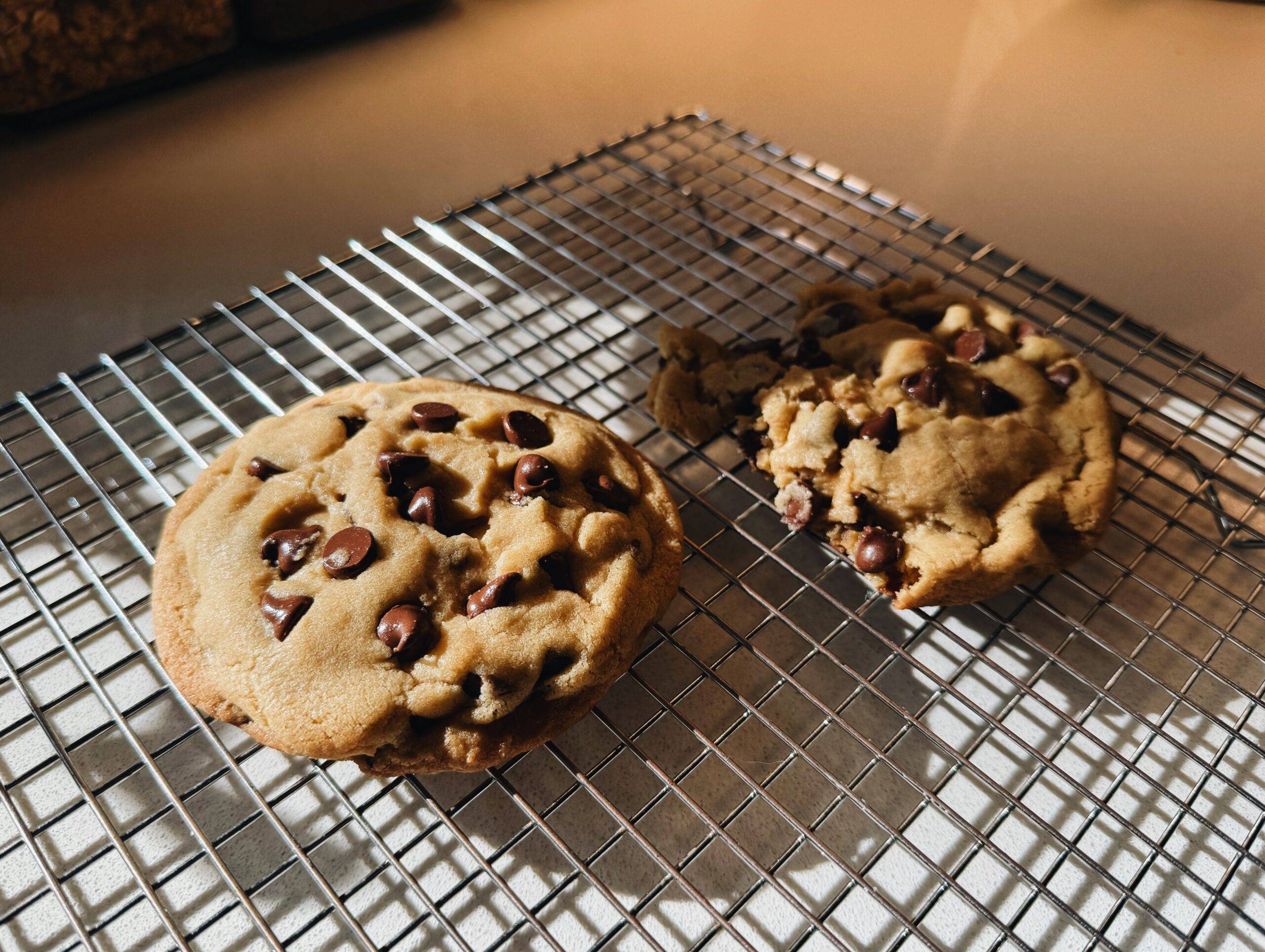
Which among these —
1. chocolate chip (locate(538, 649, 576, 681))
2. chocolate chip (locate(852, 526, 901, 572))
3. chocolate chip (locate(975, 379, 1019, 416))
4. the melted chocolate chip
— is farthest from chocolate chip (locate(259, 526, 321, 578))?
chocolate chip (locate(975, 379, 1019, 416))

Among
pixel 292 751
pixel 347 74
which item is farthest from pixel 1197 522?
pixel 347 74

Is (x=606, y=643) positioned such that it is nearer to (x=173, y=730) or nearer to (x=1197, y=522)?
(x=173, y=730)

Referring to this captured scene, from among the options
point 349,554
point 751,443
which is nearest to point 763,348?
point 751,443

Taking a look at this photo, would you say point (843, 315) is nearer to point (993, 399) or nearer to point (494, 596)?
point (993, 399)

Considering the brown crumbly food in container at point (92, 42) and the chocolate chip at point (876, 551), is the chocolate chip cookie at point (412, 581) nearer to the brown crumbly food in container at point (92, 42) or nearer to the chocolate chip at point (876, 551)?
the chocolate chip at point (876, 551)

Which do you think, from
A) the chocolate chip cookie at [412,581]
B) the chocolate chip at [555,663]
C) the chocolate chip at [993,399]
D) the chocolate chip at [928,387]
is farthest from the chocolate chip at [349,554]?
the chocolate chip at [993,399]

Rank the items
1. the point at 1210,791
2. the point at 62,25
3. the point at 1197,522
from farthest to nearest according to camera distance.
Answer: the point at 62,25 < the point at 1197,522 < the point at 1210,791
